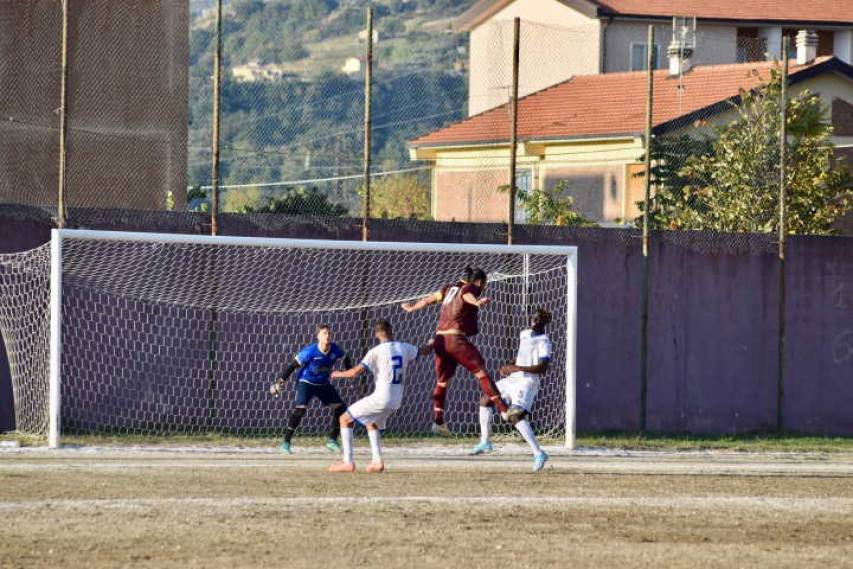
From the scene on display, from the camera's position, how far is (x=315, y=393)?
1903 centimetres

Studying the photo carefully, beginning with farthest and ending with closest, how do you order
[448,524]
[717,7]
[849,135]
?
[717,7], [849,135], [448,524]

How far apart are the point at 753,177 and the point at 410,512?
12.4 m

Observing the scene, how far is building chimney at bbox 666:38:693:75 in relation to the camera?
37.1m

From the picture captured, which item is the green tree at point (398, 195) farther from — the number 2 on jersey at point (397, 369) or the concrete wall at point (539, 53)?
the number 2 on jersey at point (397, 369)

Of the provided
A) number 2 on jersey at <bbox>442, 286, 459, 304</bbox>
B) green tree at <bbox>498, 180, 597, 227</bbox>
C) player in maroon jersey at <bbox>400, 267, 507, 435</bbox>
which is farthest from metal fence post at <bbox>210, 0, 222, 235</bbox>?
green tree at <bbox>498, 180, 597, 227</bbox>

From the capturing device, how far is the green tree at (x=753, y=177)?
24734mm

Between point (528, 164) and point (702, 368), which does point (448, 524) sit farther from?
point (528, 164)

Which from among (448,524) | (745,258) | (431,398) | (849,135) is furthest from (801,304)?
(849,135)

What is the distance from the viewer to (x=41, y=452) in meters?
18.2

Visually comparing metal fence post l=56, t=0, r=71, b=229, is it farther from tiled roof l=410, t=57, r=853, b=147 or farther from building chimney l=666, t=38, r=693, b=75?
building chimney l=666, t=38, r=693, b=75

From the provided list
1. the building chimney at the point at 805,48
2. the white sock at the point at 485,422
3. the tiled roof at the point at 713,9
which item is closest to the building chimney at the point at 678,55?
the building chimney at the point at 805,48

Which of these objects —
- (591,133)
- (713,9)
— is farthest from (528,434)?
(713,9)

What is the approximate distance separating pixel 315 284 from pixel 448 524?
7967mm

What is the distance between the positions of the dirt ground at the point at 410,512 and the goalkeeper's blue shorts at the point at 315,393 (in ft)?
2.20
